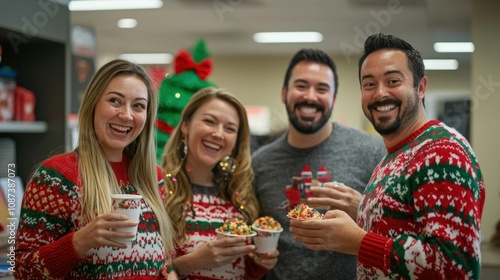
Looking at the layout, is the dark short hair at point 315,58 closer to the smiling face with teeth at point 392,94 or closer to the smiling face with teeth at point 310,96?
the smiling face with teeth at point 310,96

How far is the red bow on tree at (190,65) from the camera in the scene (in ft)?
11.8

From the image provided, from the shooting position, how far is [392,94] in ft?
5.20

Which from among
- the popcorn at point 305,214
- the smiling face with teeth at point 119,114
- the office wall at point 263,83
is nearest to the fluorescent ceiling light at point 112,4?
the office wall at point 263,83

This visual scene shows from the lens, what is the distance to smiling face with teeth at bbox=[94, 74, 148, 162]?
5.83 feet

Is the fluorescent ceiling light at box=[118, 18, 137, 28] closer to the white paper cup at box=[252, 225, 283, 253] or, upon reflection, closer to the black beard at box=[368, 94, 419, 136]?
the white paper cup at box=[252, 225, 283, 253]

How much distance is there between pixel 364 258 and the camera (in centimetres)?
151

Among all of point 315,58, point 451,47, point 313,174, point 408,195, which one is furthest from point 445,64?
point 408,195

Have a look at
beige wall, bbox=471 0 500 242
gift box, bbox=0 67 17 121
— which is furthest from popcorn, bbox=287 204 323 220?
beige wall, bbox=471 0 500 242

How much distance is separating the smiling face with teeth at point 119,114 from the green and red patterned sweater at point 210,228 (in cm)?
55

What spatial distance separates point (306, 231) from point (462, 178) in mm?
501

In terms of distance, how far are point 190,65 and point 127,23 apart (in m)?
4.93

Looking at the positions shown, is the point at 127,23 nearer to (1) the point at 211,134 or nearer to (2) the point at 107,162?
(1) the point at 211,134

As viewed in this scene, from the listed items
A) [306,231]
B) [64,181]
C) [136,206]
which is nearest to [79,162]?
[64,181]

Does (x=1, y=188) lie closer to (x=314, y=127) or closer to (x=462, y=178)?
(x=314, y=127)
